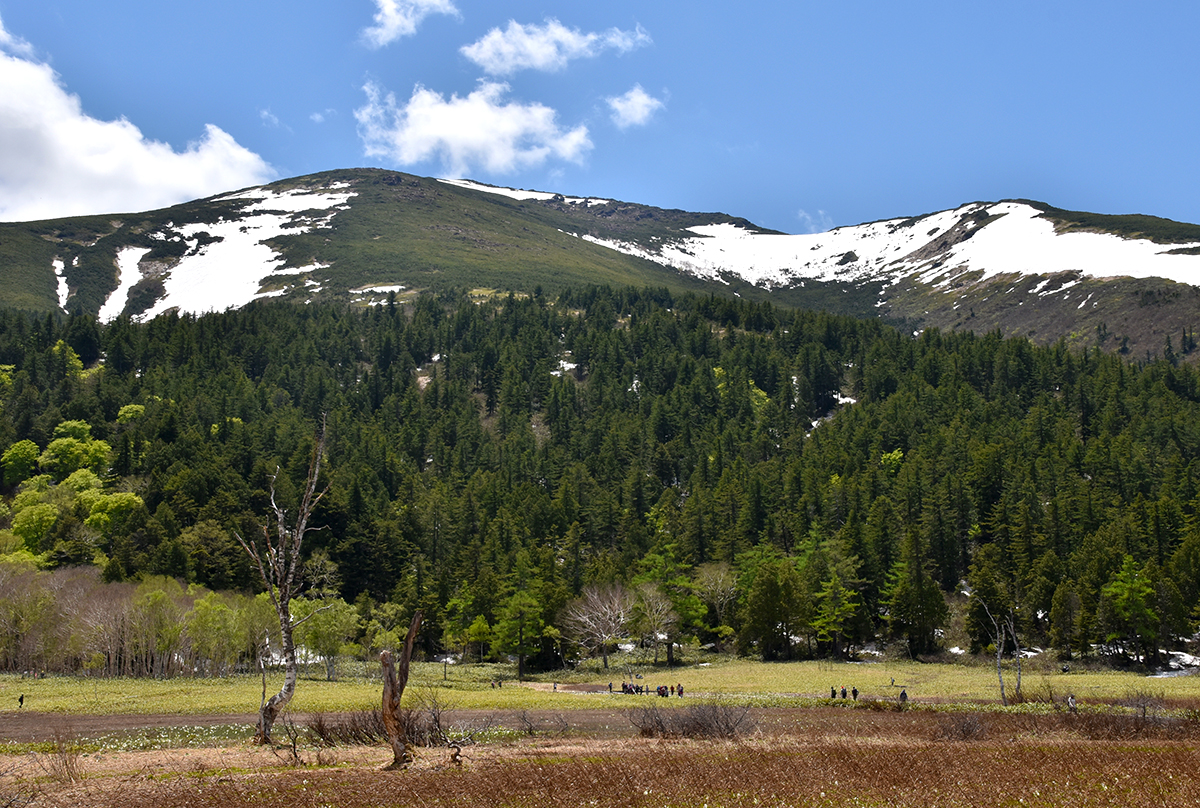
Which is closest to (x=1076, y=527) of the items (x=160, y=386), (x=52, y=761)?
(x=52, y=761)

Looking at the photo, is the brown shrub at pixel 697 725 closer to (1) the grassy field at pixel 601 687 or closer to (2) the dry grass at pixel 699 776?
(2) the dry grass at pixel 699 776

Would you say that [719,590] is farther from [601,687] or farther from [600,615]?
[601,687]

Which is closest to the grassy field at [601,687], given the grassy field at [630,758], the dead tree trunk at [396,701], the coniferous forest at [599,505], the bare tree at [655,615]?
the grassy field at [630,758]

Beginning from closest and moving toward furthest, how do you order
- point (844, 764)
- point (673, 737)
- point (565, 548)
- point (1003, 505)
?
1. point (844, 764)
2. point (673, 737)
3. point (1003, 505)
4. point (565, 548)

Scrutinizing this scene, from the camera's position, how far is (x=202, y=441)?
139 meters

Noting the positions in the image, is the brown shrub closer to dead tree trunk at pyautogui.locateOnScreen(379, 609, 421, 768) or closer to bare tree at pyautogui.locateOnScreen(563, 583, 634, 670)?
dead tree trunk at pyautogui.locateOnScreen(379, 609, 421, 768)

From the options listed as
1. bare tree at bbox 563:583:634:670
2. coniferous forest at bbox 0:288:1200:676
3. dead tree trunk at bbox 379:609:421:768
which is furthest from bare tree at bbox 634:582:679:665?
dead tree trunk at bbox 379:609:421:768

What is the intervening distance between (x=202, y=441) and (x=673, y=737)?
418 feet

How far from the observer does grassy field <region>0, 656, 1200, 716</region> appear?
49094mm

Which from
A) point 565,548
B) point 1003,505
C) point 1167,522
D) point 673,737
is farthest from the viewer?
point 565,548

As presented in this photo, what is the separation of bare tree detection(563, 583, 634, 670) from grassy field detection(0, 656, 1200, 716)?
12.9 feet

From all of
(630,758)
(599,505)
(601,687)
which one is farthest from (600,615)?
(630,758)

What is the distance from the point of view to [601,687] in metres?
69.4

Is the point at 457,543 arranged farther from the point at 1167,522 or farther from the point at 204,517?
the point at 1167,522
